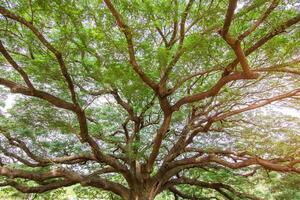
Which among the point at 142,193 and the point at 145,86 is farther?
the point at 142,193

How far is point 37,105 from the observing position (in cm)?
611

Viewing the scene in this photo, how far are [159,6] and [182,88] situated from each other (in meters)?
2.50

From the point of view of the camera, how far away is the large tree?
146 inches

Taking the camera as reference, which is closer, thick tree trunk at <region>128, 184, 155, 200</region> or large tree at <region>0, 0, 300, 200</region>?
large tree at <region>0, 0, 300, 200</region>

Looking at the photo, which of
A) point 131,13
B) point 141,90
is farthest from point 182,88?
point 131,13

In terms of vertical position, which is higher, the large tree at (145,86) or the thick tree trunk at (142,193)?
the large tree at (145,86)

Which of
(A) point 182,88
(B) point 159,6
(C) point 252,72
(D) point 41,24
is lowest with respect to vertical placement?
(C) point 252,72

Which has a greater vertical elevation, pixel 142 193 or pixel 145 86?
pixel 145 86

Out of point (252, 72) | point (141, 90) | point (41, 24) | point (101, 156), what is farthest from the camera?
point (101, 156)

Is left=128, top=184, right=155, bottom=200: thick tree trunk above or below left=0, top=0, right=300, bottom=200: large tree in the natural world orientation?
below

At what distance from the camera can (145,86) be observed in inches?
195

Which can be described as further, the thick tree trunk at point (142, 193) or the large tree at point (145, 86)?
the thick tree trunk at point (142, 193)

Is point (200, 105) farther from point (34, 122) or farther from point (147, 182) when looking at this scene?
point (34, 122)

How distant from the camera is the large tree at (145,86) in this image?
3705mm
